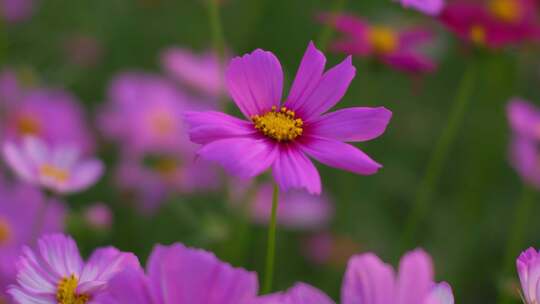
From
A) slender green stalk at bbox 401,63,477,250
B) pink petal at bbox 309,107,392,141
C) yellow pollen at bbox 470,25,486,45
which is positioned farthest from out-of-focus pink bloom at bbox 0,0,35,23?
pink petal at bbox 309,107,392,141

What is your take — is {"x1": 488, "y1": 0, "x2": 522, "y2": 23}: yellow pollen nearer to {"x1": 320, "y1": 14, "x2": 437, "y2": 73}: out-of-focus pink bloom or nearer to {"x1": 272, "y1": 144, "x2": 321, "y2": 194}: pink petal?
{"x1": 320, "y1": 14, "x2": 437, "y2": 73}: out-of-focus pink bloom

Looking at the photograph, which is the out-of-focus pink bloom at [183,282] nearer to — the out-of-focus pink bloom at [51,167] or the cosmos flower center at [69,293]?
the cosmos flower center at [69,293]

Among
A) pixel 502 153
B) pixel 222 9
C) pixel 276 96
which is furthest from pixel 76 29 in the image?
pixel 276 96

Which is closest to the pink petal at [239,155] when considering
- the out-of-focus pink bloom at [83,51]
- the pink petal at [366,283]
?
the pink petal at [366,283]

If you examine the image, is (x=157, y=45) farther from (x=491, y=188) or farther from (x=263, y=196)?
(x=491, y=188)

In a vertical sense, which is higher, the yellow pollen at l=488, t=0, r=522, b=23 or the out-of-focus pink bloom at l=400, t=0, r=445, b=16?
the yellow pollen at l=488, t=0, r=522, b=23

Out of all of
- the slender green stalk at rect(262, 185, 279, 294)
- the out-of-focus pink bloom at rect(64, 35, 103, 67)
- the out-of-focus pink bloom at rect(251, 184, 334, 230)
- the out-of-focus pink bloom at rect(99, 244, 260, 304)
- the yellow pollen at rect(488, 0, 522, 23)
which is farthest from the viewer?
the out-of-focus pink bloom at rect(64, 35, 103, 67)
